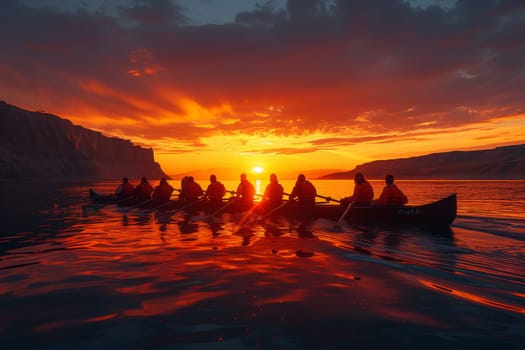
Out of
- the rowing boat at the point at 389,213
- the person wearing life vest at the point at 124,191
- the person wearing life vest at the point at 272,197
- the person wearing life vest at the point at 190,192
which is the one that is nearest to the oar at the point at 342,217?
the rowing boat at the point at 389,213

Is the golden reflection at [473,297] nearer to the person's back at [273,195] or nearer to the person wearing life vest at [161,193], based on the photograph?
the person's back at [273,195]

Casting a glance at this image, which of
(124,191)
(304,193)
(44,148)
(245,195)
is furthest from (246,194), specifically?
(44,148)

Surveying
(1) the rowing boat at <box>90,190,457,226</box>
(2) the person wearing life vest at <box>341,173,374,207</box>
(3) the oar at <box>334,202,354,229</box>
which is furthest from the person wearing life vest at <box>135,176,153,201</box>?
(2) the person wearing life vest at <box>341,173,374,207</box>

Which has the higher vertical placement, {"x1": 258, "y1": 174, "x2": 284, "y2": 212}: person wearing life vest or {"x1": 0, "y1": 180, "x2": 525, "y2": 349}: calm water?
{"x1": 258, "y1": 174, "x2": 284, "y2": 212}: person wearing life vest

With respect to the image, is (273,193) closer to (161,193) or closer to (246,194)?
(246,194)

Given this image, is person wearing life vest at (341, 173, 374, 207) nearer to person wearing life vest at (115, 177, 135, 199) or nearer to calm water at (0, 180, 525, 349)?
calm water at (0, 180, 525, 349)

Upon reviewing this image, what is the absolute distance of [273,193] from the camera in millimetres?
16500

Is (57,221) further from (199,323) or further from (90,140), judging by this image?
(90,140)

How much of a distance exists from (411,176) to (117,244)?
7909 inches

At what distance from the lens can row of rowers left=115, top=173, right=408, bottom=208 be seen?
13.9m

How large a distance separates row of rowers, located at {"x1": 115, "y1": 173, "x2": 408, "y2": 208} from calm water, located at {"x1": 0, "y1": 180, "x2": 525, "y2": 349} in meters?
3.67

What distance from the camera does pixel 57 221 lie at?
15344 millimetres

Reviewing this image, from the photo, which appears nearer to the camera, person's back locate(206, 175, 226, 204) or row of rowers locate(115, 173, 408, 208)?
row of rowers locate(115, 173, 408, 208)

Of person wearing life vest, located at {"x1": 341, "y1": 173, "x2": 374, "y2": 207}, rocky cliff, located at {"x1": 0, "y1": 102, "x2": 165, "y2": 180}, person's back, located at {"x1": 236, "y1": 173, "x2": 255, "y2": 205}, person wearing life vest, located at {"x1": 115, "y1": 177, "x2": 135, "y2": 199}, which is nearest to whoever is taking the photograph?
person wearing life vest, located at {"x1": 341, "y1": 173, "x2": 374, "y2": 207}
